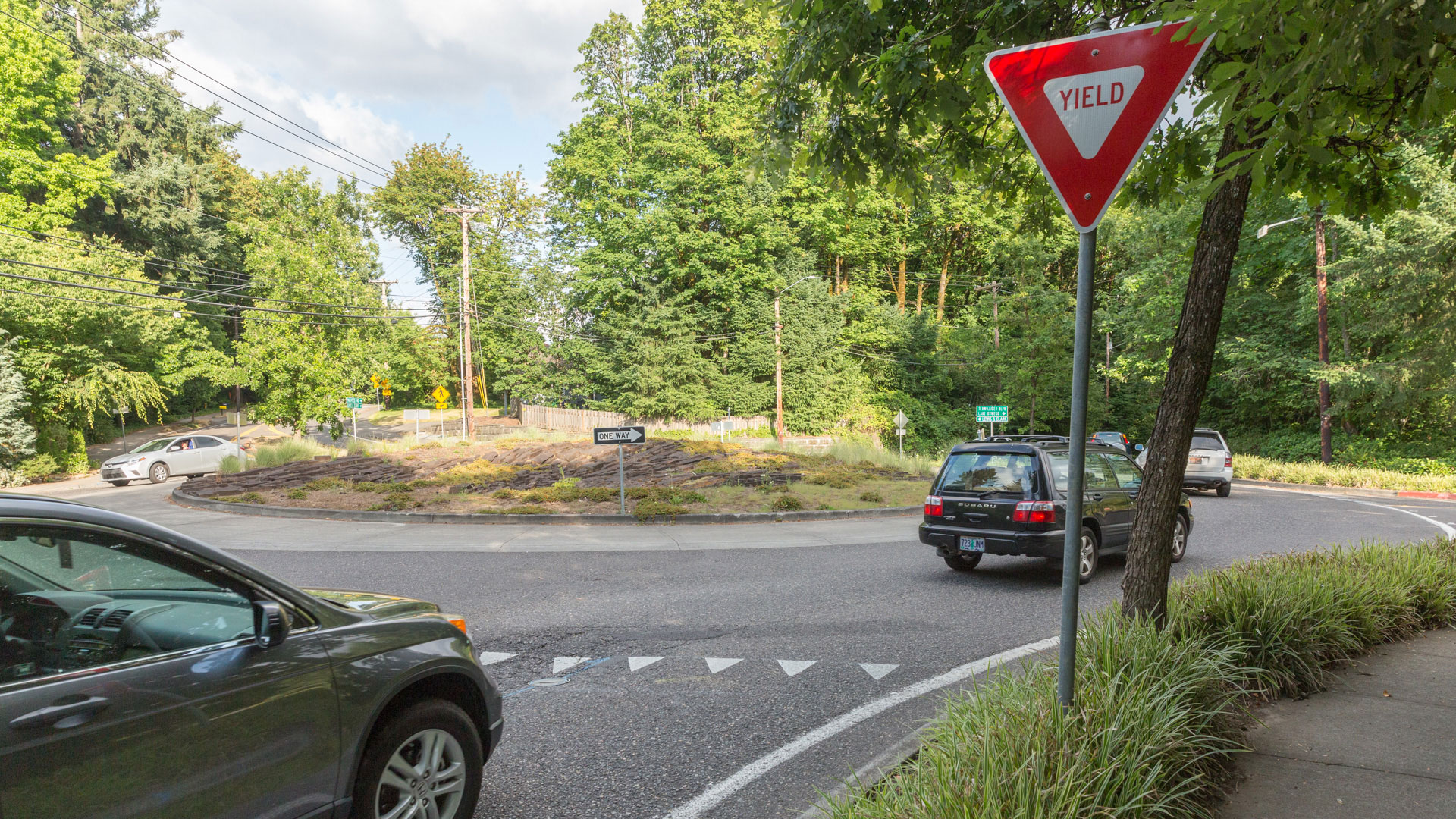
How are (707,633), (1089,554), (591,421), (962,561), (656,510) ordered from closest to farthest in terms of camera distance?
(707,633)
(1089,554)
(962,561)
(656,510)
(591,421)

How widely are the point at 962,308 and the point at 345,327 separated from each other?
123ft

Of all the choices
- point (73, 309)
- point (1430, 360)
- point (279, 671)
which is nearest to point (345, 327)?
point (73, 309)

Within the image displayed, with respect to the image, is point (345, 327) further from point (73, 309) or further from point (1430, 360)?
point (1430, 360)

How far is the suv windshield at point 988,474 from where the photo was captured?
8.57m

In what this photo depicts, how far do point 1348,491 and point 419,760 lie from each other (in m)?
27.9

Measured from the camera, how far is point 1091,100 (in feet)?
9.34

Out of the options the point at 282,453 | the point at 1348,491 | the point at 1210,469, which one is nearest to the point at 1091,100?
→ the point at 1210,469

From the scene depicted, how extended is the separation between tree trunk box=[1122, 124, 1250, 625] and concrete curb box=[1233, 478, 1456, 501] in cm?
2232

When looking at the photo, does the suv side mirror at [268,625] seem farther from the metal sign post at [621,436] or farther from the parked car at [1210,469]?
the parked car at [1210,469]

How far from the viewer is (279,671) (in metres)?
2.52

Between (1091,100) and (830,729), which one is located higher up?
(1091,100)

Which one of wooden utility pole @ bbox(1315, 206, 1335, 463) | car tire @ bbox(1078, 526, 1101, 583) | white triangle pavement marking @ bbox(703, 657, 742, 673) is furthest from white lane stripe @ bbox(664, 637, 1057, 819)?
wooden utility pole @ bbox(1315, 206, 1335, 463)

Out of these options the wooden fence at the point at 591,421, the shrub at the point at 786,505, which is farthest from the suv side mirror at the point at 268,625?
the wooden fence at the point at 591,421

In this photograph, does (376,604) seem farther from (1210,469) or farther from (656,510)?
(1210,469)
